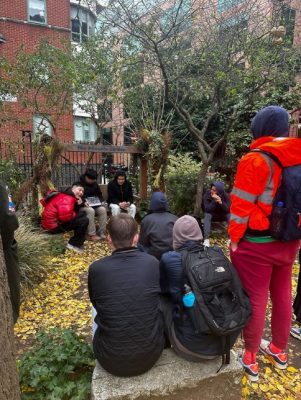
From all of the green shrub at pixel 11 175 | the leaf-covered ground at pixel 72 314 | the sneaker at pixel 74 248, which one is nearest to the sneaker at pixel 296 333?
the leaf-covered ground at pixel 72 314

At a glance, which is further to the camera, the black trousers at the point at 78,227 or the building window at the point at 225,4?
the building window at the point at 225,4

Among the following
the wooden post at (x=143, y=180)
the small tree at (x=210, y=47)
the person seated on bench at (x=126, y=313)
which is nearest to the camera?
the person seated on bench at (x=126, y=313)

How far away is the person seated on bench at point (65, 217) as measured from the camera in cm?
543

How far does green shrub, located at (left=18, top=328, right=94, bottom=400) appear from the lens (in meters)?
2.02

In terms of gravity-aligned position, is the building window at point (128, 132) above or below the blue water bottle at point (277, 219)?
above

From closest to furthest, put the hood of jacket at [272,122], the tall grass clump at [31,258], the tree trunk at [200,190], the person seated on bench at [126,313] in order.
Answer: the person seated on bench at [126,313] < the hood of jacket at [272,122] < the tall grass clump at [31,258] < the tree trunk at [200,190]

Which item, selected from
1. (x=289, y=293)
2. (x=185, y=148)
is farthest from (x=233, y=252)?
(x=185, y=148)

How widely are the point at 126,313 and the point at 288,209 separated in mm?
1246

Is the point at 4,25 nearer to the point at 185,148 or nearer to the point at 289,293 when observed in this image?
the point at 185,148

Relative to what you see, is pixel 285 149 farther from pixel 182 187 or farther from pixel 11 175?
pixel 11 175

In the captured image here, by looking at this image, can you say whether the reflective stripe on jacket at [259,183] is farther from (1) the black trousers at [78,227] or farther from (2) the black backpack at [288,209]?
(1) the black trousers at [78,227]

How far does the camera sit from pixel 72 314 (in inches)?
142

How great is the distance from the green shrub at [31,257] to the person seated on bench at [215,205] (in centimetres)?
280

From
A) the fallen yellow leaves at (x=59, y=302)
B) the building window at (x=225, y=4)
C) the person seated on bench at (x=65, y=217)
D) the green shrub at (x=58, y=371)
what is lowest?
the fallen yellow leaves at (x=59, y=302)
